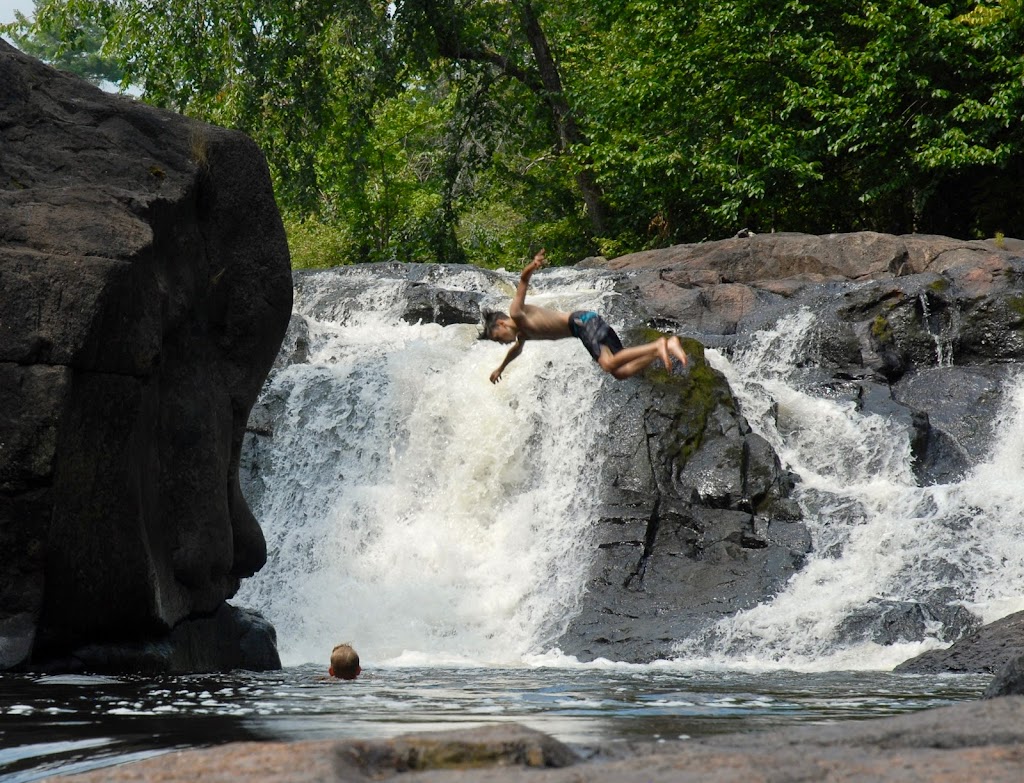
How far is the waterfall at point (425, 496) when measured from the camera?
52.3ft

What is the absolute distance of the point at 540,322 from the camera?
32.1 ft

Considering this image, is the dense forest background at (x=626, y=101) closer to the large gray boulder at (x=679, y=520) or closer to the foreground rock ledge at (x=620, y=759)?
the large gray boulder at (x=679, y=520)

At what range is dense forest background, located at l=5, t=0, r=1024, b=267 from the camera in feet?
59.4

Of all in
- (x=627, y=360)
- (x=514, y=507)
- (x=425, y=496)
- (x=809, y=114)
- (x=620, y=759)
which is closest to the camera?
(x=620, y=759)

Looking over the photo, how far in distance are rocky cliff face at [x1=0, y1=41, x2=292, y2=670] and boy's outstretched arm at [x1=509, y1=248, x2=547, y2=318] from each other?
8.76ft

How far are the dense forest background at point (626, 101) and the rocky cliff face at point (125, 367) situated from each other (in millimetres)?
6554

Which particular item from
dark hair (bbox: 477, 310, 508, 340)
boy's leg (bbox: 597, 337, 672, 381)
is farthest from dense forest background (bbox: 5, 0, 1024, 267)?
boy's leg (bbox: 597, 337, 672, 381)

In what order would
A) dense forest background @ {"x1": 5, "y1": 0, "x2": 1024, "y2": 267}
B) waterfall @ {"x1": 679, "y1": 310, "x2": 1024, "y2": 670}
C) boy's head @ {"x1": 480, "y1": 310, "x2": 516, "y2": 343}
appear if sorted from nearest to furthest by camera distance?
boy's head @ {"x1": 480, "y1": 310, "x2": 516, "y2": 343}, waterfall @ {"x1": 679, "y1": 310, "x2": 1024, "y2": 670}, dense forest background @ {"x1": 5, "y1": 0, "x2": 1024, "y2": 267}

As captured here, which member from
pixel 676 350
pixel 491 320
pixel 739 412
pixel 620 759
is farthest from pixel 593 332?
pixel 739 412

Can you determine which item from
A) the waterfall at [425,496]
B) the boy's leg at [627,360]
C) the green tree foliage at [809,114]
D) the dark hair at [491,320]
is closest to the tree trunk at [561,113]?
the green tree foliage at [809,114]

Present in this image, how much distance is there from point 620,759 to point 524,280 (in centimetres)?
556

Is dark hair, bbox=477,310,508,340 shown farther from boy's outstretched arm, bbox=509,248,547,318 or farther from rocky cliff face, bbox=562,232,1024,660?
rocky cliff face, bbox=562,232,1024,660

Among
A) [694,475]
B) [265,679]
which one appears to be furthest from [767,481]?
[265,679]

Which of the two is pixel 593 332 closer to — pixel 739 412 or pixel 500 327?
pixel 500 327
